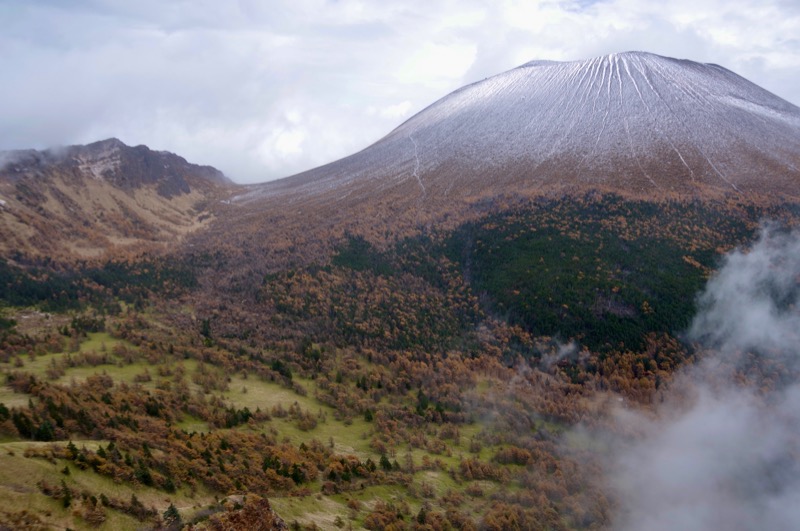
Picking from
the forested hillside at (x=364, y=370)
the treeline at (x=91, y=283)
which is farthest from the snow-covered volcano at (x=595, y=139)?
the treeline at (x=91, y=283)

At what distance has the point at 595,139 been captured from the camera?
242ft

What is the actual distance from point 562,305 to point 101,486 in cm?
3475

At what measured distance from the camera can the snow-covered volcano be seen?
63312mm

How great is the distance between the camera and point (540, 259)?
4741 centimetres

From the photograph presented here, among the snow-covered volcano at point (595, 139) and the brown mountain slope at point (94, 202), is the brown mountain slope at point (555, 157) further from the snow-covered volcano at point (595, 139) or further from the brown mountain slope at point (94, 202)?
the brown mountain slope at point (94, 202)

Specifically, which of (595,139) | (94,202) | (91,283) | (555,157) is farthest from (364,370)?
(94,202)

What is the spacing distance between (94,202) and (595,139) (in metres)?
→ 72.4

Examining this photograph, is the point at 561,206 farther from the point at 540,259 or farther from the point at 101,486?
the point at 101,486

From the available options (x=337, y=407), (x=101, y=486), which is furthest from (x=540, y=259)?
(x=101, y=486)

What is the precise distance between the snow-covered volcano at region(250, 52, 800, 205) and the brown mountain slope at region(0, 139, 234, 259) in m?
19.4

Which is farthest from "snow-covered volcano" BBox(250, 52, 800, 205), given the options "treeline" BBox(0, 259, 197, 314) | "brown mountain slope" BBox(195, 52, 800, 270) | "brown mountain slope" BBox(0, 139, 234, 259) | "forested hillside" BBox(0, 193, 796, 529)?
"treeline" BBox(0, 259, 197, 314)

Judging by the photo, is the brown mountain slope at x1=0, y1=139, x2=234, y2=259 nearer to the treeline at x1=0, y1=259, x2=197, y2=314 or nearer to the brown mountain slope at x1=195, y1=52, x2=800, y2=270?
the treeline at x1=0, y1=259, x2=197, y2=314

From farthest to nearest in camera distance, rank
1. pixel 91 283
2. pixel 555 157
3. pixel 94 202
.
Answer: pixel 555 157 < pixel 94 202 < pixel 91 283

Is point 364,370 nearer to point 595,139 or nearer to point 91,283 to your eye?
point 91,283
